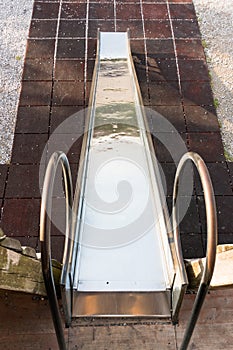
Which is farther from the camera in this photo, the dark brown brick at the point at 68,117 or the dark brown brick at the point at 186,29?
the dark brown brick at the point at 186,29

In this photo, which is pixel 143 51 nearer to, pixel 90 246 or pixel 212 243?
pixel 90 246

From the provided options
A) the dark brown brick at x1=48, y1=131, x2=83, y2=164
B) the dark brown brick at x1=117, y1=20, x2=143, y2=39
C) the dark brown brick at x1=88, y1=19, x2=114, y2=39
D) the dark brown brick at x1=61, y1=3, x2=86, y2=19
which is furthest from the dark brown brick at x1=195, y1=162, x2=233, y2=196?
the dark brown brick at x1=61, y1=3, x2=86, y2=19

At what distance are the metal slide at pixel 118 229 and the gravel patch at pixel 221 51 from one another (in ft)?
3.63

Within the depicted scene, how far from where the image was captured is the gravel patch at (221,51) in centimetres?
481

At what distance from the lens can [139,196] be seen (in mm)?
3379

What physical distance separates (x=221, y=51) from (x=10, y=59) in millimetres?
2589

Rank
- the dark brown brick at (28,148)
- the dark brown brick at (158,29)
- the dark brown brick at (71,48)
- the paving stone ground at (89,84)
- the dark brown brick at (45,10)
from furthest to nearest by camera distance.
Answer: the dark brown brick at (45,10), the dark brown brick at (158,29), the dark brown brick at (71,48), the dark brown brick at (28,148), the paving stone ground at (89,84)

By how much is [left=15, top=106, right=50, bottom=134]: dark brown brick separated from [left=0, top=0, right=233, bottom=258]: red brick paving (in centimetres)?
1

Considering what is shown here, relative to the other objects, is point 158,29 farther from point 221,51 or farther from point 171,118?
point 171,118

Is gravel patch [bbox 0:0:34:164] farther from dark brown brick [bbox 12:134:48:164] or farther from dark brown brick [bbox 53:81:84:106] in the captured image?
dark brown brick [bbox 53:81:84:106]

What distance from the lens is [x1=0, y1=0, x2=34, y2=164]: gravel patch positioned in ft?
15.2

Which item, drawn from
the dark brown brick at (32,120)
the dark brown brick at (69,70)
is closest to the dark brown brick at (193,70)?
the dark brown brick at (69,70)

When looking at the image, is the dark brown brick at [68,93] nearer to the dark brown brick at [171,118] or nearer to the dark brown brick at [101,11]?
the dark brown brick at [171,118]

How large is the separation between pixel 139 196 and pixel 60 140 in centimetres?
147
